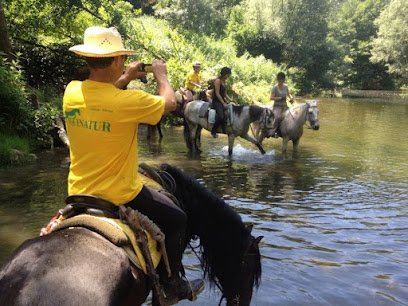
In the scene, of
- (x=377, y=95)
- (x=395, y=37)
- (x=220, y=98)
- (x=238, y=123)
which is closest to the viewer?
(x=220, y=98)

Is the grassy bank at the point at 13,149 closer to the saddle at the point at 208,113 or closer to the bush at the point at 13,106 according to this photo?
the bush at the point at 13,106

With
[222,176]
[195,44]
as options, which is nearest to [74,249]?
[222,176]

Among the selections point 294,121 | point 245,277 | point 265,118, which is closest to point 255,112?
point 265,118

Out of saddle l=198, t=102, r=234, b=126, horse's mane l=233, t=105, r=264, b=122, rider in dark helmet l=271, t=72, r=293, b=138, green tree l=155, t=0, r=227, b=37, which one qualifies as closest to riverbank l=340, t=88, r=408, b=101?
green tree l=155, t=0, r=227, b=37

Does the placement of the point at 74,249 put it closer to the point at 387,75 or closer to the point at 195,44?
the point at 195,44

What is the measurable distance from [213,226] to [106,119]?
1.35 meters

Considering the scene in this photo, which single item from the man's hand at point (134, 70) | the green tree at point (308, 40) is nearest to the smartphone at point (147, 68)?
the man's hand at point (134, 70)

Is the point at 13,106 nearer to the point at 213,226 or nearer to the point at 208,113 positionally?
the point at 208,113

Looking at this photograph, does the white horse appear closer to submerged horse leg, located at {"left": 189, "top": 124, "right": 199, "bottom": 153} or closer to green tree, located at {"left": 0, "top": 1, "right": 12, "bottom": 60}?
submerged horse leg, located at {"left": 189, "top": 124, "right": 199, "bottom": 153}

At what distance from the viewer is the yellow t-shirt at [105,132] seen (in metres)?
2.68

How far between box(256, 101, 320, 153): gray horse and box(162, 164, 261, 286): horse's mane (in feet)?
30.7

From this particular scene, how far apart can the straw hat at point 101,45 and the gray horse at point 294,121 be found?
33.5ft

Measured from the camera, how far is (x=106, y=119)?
8.77ft

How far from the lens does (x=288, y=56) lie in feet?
139
